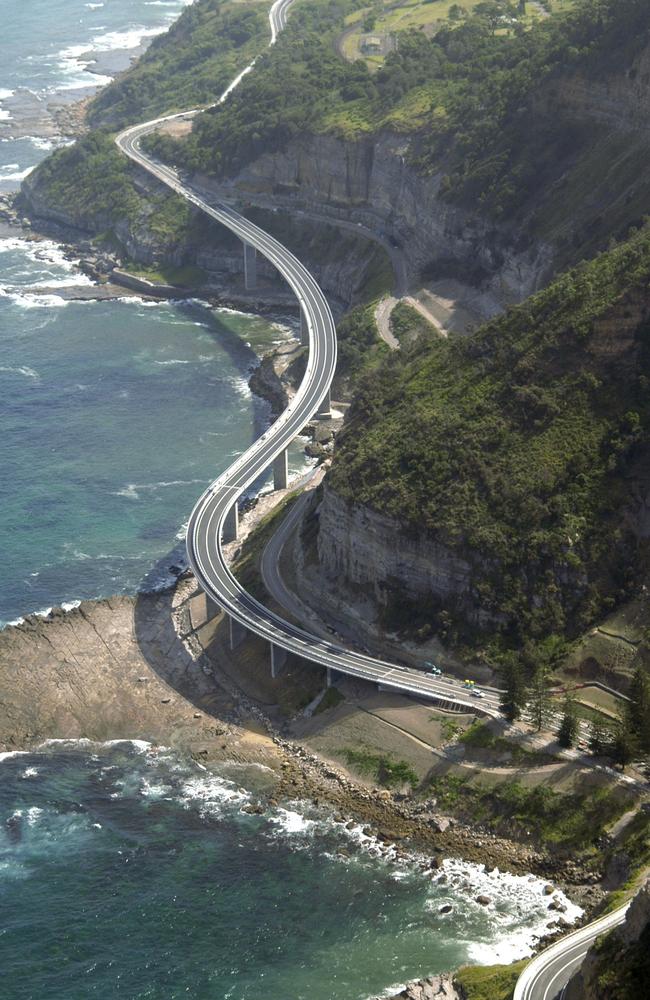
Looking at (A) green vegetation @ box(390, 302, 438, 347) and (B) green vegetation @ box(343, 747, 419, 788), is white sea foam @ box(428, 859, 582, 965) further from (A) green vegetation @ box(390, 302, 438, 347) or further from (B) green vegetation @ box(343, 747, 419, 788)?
(A) green vegetation @ box(390, 302, 438, 347)

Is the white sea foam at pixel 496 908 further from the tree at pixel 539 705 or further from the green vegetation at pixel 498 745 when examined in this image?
the tree at pixel 539 705

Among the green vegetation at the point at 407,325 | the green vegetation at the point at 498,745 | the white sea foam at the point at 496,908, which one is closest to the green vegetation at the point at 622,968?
the white sea foam at the point at 496,908

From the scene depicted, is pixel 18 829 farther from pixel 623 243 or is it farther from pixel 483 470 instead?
pixel 623 243

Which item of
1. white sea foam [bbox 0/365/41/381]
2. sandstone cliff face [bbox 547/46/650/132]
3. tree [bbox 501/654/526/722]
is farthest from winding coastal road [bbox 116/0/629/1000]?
sandstone cliff face [bbox 547/46/650/132]

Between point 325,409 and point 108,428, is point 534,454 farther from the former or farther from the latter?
point 108,428

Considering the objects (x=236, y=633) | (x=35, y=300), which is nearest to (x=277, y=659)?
(x=236, y=633)

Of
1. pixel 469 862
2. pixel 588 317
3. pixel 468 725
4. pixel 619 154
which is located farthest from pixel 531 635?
pixel 619 154
